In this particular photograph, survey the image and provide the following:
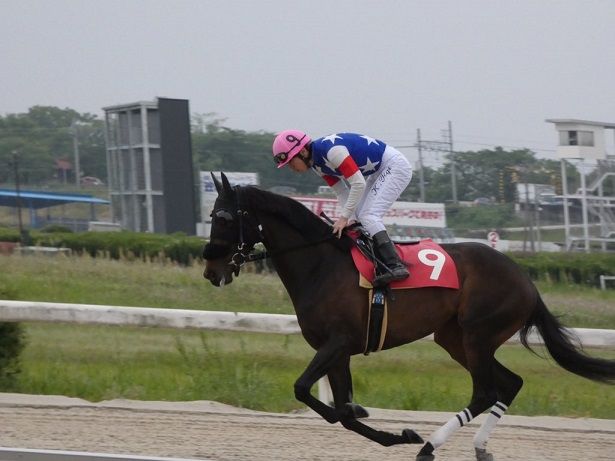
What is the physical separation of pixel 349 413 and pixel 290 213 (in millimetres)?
1307

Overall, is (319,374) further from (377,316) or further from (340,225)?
(340,225)

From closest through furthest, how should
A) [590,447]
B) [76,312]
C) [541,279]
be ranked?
1. [590,447]
2. [76,312]
3. [541,279]

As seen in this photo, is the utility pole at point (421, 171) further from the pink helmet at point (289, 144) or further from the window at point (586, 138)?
the pink helmet at point (289, 144)

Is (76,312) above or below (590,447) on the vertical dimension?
Answer: above

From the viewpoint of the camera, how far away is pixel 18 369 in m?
8.92

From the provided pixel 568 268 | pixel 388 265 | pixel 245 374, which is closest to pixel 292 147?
pixel 388 265

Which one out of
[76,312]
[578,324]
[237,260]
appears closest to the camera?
[237,260]

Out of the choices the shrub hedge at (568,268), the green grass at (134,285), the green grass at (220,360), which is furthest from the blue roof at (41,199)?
the shrub hedge at (568,268)

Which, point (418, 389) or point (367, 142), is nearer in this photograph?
point (367, 142)

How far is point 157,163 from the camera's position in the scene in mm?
27391

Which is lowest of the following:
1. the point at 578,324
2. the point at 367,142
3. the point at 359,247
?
the point at 578,324

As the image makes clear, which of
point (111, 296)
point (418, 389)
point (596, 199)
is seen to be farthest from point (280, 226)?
point (596, 199)

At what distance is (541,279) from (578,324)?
6.15 metres

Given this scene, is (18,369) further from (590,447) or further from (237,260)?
(590,447)
